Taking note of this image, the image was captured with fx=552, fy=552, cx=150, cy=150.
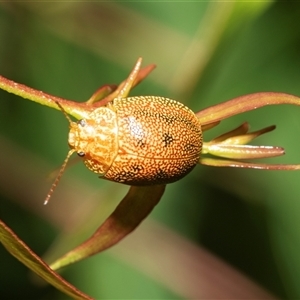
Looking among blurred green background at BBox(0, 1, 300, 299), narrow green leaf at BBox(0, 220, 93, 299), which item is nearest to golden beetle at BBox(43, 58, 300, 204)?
narrow green leaf at BBox(0, 220, 93, 299)

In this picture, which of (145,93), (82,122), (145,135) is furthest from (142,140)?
(145,93)

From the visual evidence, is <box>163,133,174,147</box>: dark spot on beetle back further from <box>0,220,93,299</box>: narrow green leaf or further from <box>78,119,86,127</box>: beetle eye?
<box>0,220,93,299</box>: narrow green leaf

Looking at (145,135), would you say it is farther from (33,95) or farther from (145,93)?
(145,93)

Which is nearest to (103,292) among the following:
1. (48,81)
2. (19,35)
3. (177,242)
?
(177,242)

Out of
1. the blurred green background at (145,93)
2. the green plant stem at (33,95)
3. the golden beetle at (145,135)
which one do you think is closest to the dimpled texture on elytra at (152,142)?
the golden beetle at (145,135)

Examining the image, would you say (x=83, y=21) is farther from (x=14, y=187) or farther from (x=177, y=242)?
(x=177, y=242)

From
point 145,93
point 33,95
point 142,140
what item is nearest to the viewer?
point 33,95
